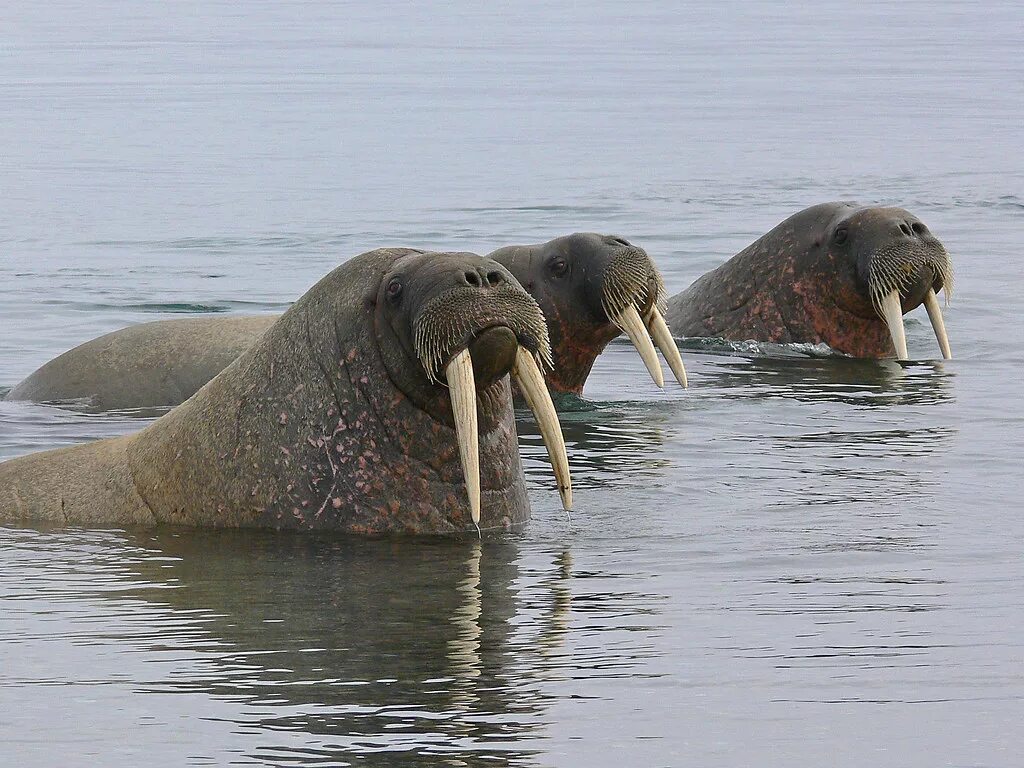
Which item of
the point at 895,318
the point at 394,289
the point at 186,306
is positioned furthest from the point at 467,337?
the point at 186,306

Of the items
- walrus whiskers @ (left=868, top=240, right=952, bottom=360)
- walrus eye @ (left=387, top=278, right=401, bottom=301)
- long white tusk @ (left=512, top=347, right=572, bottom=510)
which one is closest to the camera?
long white tusk @ (left=512, top=347, right=572, bottom=510)

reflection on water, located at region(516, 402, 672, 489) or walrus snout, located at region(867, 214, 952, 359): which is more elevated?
walrus snout, located at region(867, 214, 952, 359)

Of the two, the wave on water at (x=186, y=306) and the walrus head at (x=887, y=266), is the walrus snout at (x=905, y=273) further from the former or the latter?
the wave on water at (x=186, y=306)

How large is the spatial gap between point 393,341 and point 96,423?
398 centimetres

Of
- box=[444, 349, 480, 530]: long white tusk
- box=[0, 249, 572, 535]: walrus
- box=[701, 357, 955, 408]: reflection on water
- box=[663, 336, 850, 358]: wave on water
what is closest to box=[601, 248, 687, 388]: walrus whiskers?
box=[701, 357, 955, 408]: reflection on water

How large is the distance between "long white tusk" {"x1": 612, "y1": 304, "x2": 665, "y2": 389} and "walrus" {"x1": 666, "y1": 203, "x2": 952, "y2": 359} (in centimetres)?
208

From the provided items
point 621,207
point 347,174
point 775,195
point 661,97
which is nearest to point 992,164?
point 775,195

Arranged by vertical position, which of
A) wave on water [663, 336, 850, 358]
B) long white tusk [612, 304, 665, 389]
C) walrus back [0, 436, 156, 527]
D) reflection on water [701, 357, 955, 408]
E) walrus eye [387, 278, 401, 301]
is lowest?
reflection on water [701, 357, 955, 408]

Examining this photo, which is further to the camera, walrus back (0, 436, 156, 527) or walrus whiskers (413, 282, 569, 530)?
walrus back (0, 436, 156, 527)

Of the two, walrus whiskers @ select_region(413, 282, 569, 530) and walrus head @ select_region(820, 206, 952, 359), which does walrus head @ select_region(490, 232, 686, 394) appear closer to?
walrus head @ select_region(820, 206, 952, 359)

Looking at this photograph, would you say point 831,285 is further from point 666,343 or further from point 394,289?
point 394,289

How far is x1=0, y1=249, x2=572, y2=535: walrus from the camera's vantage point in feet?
24.1

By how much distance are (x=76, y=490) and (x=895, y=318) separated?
585 centimetres

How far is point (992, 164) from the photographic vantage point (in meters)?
27.2
